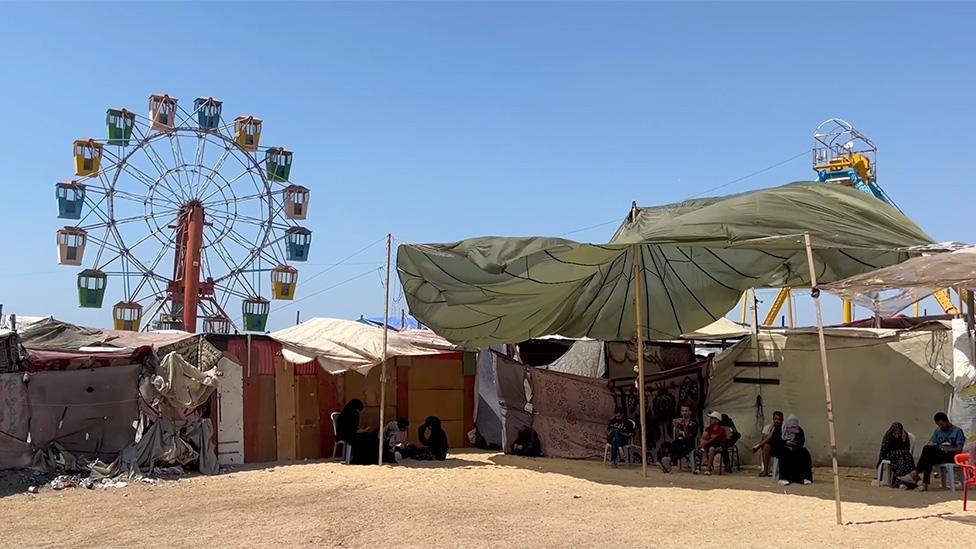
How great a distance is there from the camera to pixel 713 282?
12523 mm

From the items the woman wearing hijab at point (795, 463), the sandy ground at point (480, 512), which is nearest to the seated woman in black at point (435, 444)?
the sandy ground at point (480, 512)

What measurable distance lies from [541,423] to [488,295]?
2.97 metres

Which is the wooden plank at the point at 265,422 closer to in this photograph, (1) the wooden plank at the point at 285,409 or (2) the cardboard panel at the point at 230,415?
(1) the wooden plank at the point at 285,409

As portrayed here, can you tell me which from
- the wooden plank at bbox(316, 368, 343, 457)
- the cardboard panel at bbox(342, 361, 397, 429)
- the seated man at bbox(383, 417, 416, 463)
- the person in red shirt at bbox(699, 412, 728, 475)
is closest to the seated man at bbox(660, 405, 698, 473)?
the person in red shirt at bbox(699, 412, 728, 475)

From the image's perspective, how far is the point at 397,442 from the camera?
12.9 meters

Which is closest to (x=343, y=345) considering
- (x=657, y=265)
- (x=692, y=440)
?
(x=657, y=265)

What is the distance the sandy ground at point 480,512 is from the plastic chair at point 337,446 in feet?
2.87

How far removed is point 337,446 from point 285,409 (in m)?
0.98

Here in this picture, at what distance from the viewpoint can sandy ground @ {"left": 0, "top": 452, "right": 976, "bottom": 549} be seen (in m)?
7.29

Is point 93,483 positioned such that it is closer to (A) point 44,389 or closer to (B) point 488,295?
(A) point 44,389

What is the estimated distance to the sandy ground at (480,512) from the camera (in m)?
7.29

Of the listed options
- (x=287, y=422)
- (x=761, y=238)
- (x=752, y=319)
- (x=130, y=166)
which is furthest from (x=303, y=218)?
(x=761, y=238)

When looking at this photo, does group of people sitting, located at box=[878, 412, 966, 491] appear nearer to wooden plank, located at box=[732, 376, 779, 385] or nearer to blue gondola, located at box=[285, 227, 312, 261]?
wooden plank, located at box=[732, 376, 779, 385]

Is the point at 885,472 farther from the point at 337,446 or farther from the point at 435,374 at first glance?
the point at 337,446
